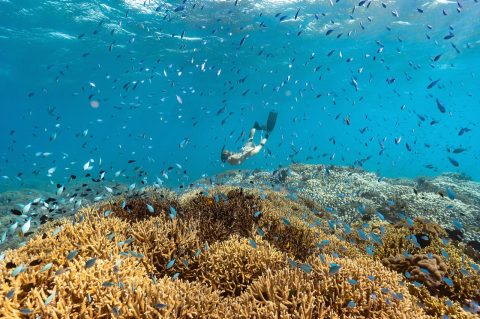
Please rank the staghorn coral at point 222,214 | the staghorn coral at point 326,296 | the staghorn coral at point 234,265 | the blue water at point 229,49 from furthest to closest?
the blue water at point 229,49
the staghorn coral at point 222,214
the staghorn coral at point 234,265
the staghorn coral at point 326,296

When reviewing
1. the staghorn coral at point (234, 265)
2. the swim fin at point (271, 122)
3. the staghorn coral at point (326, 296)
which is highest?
the staghorn coral at point (326, 296)

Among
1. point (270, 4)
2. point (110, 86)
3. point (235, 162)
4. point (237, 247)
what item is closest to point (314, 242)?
point (237, 247)

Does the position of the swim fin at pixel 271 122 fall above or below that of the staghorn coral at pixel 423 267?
below

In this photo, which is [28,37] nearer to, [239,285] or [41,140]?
[239,285]

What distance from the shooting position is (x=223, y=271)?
16.9 feet

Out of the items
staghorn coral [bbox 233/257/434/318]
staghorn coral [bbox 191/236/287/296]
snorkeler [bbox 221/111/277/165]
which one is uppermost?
staghorn coral [bbox 233/257/434/318]

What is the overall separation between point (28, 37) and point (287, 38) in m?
29.7

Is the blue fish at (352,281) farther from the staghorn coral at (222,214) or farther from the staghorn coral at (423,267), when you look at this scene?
the staghorn coral at (222,214)

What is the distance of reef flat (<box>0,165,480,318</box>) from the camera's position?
3818 mm

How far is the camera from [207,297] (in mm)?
4254

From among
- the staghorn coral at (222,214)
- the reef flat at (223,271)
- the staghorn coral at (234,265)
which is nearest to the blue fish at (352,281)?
the reef flat at (223,271)

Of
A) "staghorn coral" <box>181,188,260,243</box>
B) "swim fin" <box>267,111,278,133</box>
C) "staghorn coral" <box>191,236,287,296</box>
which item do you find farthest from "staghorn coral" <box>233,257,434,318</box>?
"swim fin" <box>267,111,278,133</box>

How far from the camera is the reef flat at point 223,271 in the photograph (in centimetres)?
382

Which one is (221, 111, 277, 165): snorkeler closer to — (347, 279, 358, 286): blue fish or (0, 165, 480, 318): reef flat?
(0, 165, 480, 318): reef flat
